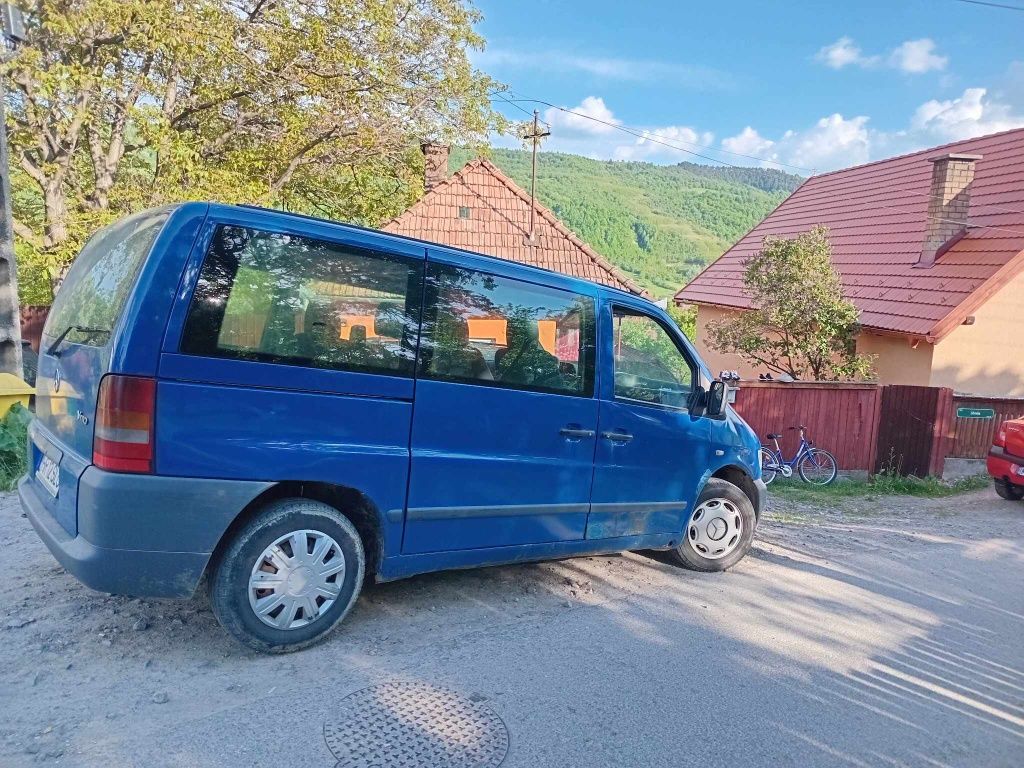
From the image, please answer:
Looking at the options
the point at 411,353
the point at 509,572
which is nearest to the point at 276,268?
the point at 411,353

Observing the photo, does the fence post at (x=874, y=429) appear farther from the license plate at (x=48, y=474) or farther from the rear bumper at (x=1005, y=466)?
the license plate at (x=48, y=474)

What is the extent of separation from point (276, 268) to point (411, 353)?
32.1 inches

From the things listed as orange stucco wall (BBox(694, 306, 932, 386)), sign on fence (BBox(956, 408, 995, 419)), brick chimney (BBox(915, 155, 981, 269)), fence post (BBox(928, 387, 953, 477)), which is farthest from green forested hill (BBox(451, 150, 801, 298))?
fence post (BBox(928, 387, 953, 477))

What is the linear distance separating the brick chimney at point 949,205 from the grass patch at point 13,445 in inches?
589

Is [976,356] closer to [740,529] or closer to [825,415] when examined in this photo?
[825,415]

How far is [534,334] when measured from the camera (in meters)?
4.48

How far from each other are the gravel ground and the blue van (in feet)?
1.14

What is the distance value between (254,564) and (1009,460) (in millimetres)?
9802

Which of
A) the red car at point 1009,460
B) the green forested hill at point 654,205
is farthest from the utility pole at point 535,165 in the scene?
the green forested hill at point 654,205

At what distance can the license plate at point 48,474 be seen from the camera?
3.67 meters

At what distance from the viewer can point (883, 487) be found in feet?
35.1

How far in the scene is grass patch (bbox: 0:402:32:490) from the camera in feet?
22.3

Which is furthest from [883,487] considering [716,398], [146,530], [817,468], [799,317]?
[146,530]

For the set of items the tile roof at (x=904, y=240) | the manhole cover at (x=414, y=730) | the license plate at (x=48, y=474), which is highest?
the tile roof at (x=904, y=240)
